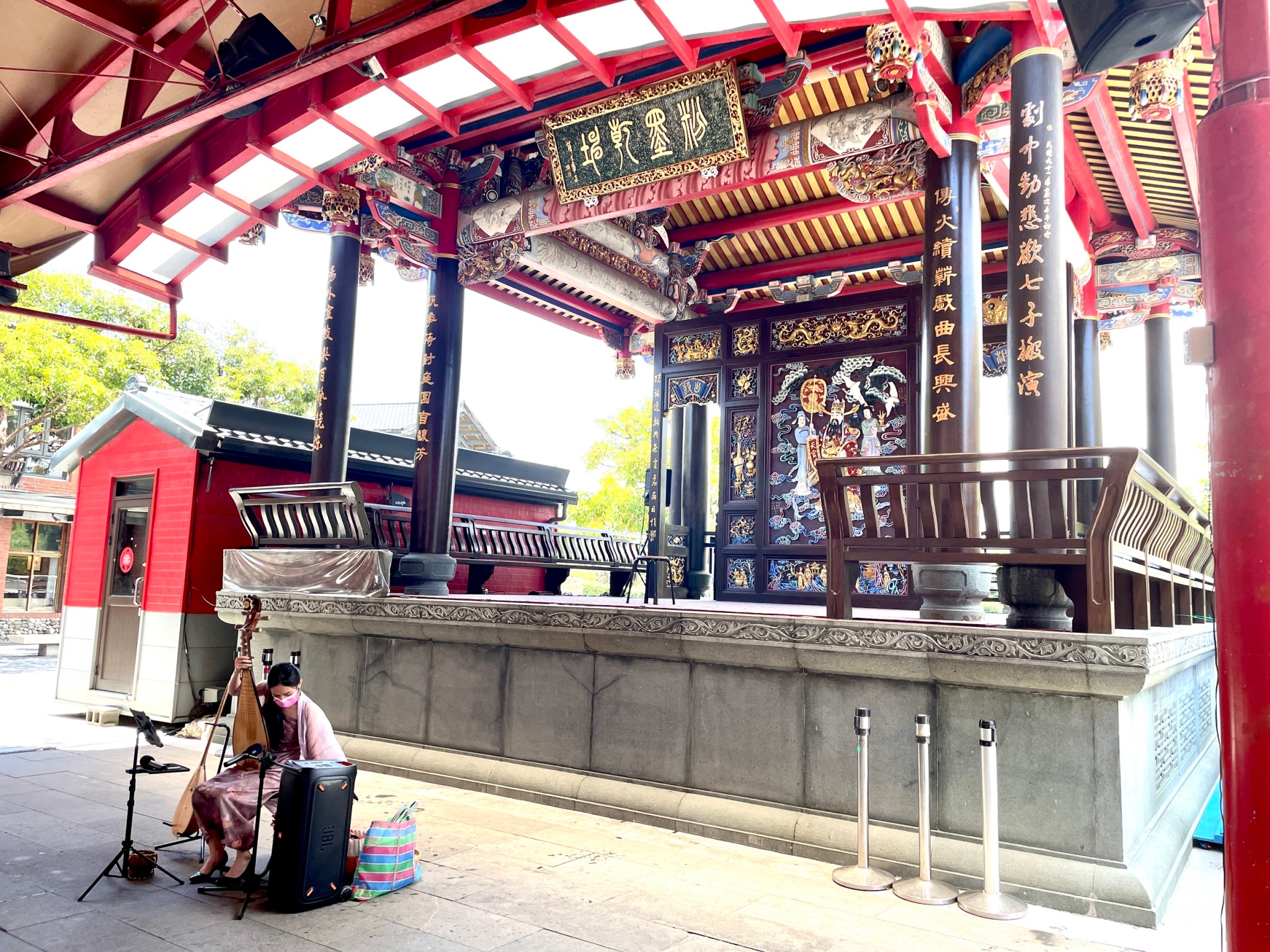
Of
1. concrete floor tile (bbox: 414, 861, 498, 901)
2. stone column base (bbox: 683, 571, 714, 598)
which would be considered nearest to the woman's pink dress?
concrete floor tile (bbox: 414, 861, 498, 901)

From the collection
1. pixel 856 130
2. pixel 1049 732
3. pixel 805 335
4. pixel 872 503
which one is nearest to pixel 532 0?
pixel 856 130

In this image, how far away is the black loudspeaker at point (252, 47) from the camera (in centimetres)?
497

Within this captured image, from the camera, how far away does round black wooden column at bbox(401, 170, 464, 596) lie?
8.16 meters

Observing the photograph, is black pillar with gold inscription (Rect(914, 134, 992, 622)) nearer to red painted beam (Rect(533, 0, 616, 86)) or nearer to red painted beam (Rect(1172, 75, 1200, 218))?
red painted beam (Rect(1172, 75, 1200, 218))

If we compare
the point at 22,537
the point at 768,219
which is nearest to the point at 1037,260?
the point at 768,219

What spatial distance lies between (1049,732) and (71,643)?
10592mm

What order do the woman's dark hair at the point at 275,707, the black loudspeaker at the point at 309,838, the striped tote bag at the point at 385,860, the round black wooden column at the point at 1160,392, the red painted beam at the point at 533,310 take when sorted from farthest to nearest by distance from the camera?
the red painted beam at the point at 533,310 < the round black wooden column at the point at 1160,392 < the woman's dark hair at the point at 275,707 < the striped tote bag at the point at 385,860 < the black loudspeaker at the point at 309,838

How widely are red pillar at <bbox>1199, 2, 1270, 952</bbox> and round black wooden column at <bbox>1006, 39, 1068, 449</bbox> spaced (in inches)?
116

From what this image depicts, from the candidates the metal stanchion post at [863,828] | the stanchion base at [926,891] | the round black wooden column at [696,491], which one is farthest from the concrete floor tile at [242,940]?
the round black wooden column at [696,491]

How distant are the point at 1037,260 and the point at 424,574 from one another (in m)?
5.83

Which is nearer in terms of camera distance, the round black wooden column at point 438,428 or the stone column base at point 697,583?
the round black wooden column at point 438,428

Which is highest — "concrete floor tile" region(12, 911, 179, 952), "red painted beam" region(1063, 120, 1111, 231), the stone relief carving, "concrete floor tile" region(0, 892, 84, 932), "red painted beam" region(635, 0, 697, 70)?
"red painted beam" region(1063, 120, 1111, 231)

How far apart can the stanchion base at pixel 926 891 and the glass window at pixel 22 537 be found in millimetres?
22196

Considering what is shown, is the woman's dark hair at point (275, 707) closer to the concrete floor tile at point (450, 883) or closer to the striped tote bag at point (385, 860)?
the striped tote bag at point (385, 860)
